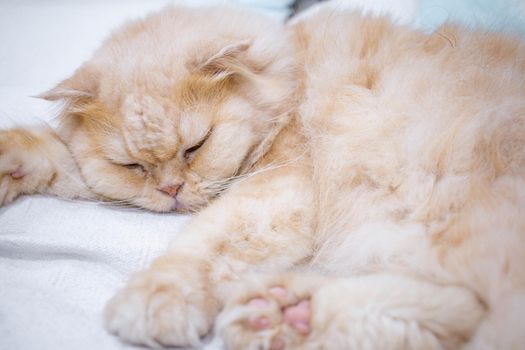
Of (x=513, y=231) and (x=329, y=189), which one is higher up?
(x=513, y=231)

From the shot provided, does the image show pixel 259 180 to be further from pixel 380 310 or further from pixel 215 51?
pixel 380 310

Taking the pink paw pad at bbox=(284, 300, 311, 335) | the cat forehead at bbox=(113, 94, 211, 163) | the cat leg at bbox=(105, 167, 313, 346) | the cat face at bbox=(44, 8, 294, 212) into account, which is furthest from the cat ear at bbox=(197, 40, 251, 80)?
the pink paw pad at bbox=(284, 300, 311, 335)

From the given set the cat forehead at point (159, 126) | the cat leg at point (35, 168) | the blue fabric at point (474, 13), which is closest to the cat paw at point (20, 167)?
the cat leg at point (35, 168)

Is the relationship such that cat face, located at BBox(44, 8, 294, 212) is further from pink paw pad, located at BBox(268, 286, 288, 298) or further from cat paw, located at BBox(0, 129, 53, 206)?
pink paw pad, located at BBox(268, 286, 288, 298)

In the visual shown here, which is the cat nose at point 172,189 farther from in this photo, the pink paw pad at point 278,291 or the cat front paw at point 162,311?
the pink paw pad at point 278,291

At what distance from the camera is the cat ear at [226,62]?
126 cm

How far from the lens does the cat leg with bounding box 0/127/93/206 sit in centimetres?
141

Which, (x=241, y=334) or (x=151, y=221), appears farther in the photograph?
(x=151, y=221)

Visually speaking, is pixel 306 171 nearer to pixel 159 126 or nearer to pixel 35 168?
pixel 159 126

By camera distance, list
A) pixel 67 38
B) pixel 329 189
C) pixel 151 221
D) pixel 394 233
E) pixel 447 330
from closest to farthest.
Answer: pixel 447 330
pixel 394 233
pixel 329 189
pixel 151 221
pixel 67 38

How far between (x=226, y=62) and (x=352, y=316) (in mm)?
782

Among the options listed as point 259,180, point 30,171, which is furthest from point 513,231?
point 30,171

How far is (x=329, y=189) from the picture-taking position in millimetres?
1240

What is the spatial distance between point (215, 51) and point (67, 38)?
4.92ft
